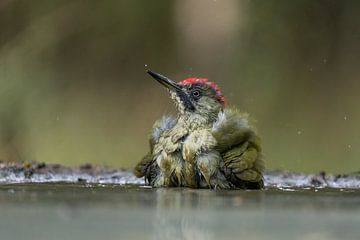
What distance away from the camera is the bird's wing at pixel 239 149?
4945mm

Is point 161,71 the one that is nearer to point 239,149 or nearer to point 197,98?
point 197,98

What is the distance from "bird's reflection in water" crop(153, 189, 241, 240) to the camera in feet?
8.80

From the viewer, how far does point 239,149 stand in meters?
5.04

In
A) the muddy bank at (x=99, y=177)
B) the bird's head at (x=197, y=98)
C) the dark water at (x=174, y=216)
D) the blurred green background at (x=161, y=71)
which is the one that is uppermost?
the blurred green background at (x=161, y=71)

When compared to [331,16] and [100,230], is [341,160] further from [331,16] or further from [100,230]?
[100,230]

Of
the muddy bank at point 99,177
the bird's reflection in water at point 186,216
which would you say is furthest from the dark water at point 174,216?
the muddy bank at point 99,177

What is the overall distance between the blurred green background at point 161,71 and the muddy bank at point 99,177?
123cm

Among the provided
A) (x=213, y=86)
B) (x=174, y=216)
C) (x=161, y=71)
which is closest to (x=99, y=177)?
(x=213, y=86)

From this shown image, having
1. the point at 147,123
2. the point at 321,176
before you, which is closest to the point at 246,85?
the point at 147,123

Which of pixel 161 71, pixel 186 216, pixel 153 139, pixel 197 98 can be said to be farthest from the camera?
pixel 161 71

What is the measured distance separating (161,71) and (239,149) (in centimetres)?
333

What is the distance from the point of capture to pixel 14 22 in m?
8.47

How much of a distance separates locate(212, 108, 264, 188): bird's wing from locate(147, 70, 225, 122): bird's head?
203mm

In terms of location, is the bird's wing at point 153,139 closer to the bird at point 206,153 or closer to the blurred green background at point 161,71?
the bird at point 206,153
